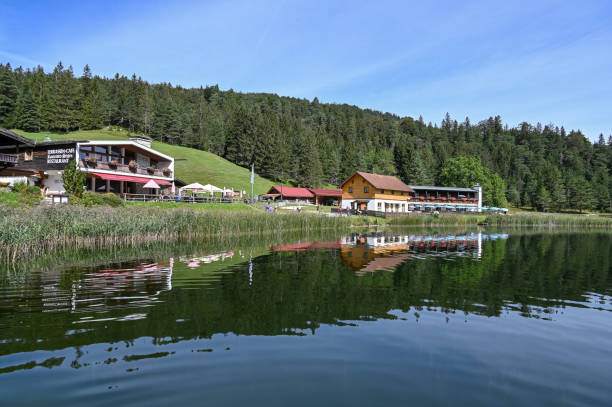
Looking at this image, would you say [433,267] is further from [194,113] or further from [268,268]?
[194,113]

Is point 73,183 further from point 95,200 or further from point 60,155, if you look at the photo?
point 60,155

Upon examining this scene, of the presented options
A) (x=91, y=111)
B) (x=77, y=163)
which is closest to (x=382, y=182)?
(x=77, y=163)

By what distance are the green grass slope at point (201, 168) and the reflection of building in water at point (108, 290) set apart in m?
57.8

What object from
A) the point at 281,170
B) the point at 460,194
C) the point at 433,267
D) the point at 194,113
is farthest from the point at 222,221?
the point at 194,113

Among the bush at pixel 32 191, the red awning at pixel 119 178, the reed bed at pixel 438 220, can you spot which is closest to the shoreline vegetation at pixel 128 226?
the bush at pixel 32 191

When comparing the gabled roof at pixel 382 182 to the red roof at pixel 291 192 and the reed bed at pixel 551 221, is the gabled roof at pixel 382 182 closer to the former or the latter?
the red roof at pixel 291 192

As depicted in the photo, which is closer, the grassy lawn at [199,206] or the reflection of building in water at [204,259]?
the reflection of building in water at [204,259]

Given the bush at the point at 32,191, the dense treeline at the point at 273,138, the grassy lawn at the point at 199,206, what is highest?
the dense treeline at the point at 273,138

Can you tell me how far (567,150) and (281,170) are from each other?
13126 cm

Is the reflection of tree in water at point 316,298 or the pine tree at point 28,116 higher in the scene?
the pine tree at point 28,116

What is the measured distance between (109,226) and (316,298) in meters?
15.7

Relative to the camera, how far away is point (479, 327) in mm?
8891

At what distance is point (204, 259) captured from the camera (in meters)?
18.7

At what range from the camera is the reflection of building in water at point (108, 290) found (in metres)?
10.1
